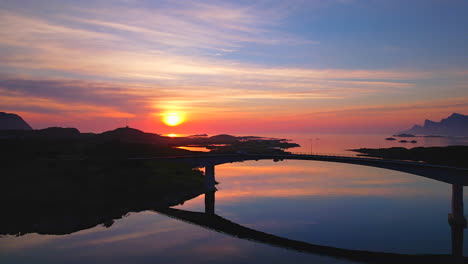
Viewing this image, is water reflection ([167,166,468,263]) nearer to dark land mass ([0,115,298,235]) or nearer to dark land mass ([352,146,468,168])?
dark land mass ([0,115,298,235])

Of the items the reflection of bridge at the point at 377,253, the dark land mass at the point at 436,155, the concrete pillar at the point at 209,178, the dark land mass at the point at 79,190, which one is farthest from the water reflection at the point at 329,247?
the dark land mass at the point at 436,155

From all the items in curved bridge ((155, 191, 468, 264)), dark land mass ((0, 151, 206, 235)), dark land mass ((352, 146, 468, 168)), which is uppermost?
dark land mass ((352, 146, 468, 168))

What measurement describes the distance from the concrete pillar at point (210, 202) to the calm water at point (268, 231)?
1412 mm

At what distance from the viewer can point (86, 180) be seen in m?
82.5

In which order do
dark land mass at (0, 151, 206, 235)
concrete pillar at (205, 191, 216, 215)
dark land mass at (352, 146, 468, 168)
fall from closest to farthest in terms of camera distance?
1. dark land mass at (0, 151, 206, 235)
2. concrete pillar at (205, 191, 216, 215)
3. dark land mass at (352, 146, 468, 168)

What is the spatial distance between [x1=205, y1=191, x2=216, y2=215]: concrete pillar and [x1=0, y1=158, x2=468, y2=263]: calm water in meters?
1.41

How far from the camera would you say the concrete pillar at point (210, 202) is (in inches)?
2811

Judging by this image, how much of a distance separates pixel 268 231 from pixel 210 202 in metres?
27.0

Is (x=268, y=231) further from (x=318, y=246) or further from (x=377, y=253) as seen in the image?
(x=377, y=253)

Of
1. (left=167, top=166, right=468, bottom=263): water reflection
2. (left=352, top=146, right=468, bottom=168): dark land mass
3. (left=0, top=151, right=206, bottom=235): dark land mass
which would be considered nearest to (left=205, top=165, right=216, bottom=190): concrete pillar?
(left=0, top=151, right=206, bottom=235): dark land mass

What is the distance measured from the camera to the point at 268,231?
56062 millimetres

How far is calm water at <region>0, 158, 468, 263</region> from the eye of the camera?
44531 mm

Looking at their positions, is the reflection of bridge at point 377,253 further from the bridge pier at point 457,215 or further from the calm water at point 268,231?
the calm water at point 268,231

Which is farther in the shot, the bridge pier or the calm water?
the bridge pier
